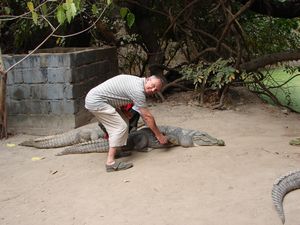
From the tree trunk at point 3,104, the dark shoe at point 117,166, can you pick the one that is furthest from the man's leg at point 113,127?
the tree trunk at point 3,104

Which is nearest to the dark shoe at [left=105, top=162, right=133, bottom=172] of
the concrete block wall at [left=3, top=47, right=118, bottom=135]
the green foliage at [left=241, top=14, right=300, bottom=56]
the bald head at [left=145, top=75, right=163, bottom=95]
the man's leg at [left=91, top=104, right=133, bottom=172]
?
the man's leg at [left=91, top=104, right=133, bottom=172]

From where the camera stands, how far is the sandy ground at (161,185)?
341 cm

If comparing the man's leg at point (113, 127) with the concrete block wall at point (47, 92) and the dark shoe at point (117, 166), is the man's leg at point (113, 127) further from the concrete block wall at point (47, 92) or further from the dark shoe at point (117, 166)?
the concrete block wall at point (47, 92)

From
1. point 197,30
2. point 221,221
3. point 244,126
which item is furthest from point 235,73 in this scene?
point 221,221

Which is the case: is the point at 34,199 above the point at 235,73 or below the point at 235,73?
below

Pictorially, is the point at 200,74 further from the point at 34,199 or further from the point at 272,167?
the point at 34,199

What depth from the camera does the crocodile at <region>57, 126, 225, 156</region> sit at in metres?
5.21

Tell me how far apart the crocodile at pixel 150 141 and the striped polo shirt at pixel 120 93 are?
0.65 meters

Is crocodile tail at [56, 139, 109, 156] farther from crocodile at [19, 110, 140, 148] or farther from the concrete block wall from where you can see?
the concrete block wall

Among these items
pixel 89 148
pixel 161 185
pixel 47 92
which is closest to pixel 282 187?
pixel 161 185

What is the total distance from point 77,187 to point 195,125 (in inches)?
103

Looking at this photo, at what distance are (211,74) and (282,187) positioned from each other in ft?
14.4

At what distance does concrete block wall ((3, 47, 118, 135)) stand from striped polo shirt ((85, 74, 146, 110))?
65.9 inches

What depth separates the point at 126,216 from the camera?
3.46m
